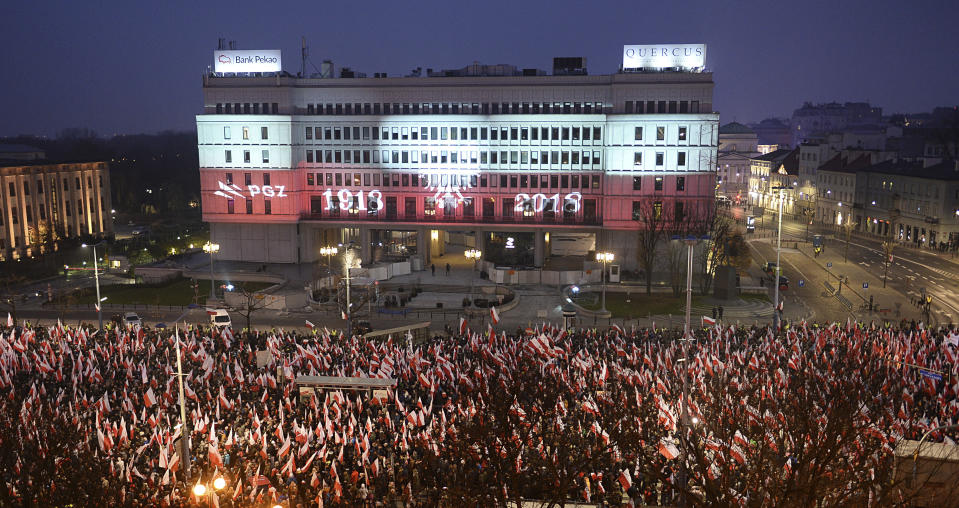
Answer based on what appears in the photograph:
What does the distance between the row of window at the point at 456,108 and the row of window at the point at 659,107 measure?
2598mm

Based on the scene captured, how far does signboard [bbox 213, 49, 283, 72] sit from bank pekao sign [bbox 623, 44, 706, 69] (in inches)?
1277

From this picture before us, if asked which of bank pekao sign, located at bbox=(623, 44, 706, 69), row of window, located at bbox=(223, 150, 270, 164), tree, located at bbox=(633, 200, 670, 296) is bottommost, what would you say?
tree, located at bbox=(633, 200, 670, 296)

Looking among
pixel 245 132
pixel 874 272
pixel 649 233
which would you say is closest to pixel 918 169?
pixel 874 272

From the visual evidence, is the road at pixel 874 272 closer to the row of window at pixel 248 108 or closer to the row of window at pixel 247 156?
the row of window at pixel 247 156

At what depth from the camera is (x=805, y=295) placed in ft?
188

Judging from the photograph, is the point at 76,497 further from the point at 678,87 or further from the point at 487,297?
the point at 678,87

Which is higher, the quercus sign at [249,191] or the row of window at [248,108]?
the row of window at [248,108]

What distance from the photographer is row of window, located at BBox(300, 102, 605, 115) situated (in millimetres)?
68250

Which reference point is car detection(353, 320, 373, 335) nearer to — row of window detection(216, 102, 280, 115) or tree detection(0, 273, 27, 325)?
tree detection(0, 273, 27, 325)

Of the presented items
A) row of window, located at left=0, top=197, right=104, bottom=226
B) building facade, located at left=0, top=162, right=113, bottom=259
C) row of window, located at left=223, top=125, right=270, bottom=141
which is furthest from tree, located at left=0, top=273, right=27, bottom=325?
row of window, located at left=223, top=125, right=270, bottom=141

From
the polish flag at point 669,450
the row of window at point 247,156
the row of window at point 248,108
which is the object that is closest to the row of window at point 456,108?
the row of window at point 248,108

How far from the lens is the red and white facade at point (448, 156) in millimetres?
66375

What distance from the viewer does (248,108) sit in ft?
238

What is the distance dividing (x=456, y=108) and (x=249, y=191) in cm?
2097
